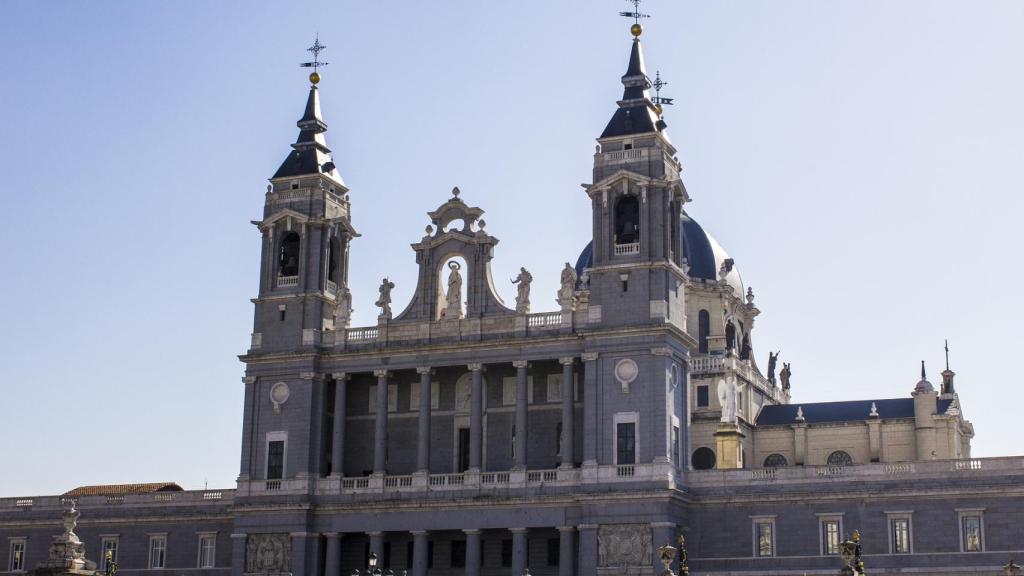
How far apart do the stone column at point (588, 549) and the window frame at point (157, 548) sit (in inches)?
911

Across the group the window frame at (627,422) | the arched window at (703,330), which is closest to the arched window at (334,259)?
the window frame at (627,422)

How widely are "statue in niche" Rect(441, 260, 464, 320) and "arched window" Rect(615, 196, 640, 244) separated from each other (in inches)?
324

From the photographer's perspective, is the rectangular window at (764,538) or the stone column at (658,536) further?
the rectangular window at (764,538)

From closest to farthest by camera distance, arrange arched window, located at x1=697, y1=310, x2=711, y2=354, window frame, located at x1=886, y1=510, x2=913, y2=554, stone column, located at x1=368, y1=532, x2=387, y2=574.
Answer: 1. window frame, located at x1=886, y1=510, x2=913, y2=554
2. stone column, located at x1=368, y1=532, x2=387, y2=574
3. arched window, located at x1=697, y1=310, x2=711, y2=354

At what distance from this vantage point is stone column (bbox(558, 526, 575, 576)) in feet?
219

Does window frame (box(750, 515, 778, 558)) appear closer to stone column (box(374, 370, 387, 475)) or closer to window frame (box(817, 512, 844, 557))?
window frame (box(817, 512, 844, 557))

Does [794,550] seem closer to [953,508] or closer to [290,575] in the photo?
[953,508]

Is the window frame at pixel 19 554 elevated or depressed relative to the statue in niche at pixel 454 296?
depressed

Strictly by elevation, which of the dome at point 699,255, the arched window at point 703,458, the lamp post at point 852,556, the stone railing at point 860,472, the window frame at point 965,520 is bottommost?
the lamp post at point 852,556

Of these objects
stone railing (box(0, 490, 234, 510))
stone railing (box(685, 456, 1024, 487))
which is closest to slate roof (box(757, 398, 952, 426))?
stone railing (box(685, 456, 1024, 487))

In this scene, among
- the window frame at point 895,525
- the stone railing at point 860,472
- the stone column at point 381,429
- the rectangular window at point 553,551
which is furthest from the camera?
the stone column at point 381,429

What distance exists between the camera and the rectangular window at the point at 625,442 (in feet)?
219

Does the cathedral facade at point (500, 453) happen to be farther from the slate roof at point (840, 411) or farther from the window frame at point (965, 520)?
the slate roof at point (840, 411)

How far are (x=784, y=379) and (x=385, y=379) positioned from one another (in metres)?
38.5
